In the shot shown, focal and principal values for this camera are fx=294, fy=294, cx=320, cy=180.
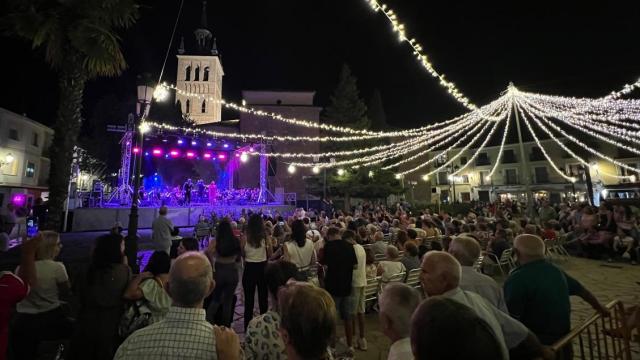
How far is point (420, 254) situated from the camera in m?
6.24

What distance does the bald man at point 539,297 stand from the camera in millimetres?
2572

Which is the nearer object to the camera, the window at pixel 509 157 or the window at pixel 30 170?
the window at pixel 30 170

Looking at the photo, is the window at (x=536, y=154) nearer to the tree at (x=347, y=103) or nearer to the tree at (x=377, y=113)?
the tree at (x=377, y=113)

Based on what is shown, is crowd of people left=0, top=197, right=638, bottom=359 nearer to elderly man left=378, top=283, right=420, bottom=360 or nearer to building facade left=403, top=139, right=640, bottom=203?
elderly man left=378, top=283, right=420, bottom=360

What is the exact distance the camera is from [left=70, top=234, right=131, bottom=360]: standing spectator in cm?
250

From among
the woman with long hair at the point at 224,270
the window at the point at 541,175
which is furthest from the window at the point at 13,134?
the window at the point at 541,175

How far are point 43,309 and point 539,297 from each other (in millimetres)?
4844

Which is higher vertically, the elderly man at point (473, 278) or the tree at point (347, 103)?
the tree at point (347, 103)

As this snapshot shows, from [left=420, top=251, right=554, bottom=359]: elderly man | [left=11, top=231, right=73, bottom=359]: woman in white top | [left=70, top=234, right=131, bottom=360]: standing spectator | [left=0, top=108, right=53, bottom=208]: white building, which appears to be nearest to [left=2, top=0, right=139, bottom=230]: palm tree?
[left=11, top=231, right=73, bottom=359]: woman in white top

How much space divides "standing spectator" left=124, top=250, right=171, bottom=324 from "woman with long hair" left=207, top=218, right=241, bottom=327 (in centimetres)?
142

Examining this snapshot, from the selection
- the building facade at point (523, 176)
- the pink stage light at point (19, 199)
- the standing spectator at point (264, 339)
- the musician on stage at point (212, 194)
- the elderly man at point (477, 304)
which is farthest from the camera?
the building facade at point (523, 176)

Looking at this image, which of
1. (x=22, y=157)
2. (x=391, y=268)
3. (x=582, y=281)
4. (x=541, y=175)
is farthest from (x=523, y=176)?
(x=22, y=157)

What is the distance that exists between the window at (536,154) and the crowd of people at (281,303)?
38.0 m

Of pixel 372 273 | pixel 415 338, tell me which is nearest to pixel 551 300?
pixel 415 338
